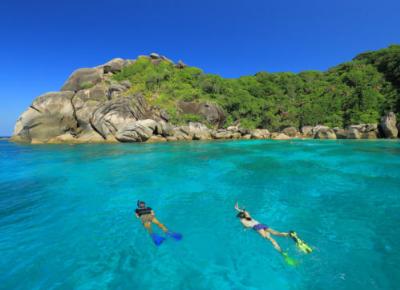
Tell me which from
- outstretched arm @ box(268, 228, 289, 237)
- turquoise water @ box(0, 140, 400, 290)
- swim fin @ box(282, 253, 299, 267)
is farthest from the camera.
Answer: outstretched arm @ box(268, 228, 289, 237)

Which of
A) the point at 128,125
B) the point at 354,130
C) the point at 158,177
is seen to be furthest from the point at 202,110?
the point at 158,177

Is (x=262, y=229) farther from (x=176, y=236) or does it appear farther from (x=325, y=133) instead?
(x=325, y=133)

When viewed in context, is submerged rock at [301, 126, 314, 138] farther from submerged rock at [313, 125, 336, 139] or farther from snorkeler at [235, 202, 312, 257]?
snorkeler at [235, 202, 312, 257]

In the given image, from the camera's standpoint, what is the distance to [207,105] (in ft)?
146

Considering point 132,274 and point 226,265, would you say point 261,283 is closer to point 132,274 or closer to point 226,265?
point 226,265

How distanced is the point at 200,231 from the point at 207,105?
39.4 metres

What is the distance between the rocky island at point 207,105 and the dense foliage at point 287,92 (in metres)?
0.21

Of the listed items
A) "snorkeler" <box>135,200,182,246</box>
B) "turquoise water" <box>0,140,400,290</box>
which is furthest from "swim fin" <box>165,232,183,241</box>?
"turquoise water" <box>0,140,400,290</box>

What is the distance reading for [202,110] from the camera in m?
44.0

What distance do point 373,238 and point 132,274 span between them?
242 inches

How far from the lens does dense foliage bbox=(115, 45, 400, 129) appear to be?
43438 mm

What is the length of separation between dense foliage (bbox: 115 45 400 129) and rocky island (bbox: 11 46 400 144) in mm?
208

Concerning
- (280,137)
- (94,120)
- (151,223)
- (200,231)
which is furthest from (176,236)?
(280,137)

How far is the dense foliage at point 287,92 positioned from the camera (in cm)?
4344
